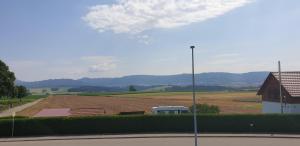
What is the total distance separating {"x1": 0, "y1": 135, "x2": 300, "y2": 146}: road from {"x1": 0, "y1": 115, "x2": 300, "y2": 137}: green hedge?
3110 millimetres

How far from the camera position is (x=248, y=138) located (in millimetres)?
35250

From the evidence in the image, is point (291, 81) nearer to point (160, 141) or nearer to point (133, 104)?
point (160, 141)

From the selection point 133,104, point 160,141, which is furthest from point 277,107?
point 133,104

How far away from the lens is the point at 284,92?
147 feet

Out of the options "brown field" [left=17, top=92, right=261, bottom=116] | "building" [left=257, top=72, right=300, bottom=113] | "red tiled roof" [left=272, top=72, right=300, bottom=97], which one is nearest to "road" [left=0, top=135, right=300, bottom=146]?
"building" [left=257, top=72, right=300, bottom=113]

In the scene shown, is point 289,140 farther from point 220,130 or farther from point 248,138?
point 220,130

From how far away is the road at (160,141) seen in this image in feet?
104

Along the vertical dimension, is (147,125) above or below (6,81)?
below

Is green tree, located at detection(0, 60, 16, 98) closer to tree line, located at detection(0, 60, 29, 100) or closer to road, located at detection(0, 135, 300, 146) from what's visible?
tree line, located at detection(0, 60, 29, 100)

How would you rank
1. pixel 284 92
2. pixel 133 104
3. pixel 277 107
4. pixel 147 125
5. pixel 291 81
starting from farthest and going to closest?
pixel 133 104, pixel 277 107, pixel 291 81, pixel 284 92, pixel 147 125

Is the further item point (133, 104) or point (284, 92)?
point (133, 104)

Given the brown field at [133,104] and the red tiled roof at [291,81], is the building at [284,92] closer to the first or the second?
the red tiled roof at [291,81]

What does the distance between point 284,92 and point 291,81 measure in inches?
64.8

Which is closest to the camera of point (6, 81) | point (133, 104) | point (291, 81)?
point (291, 81)
